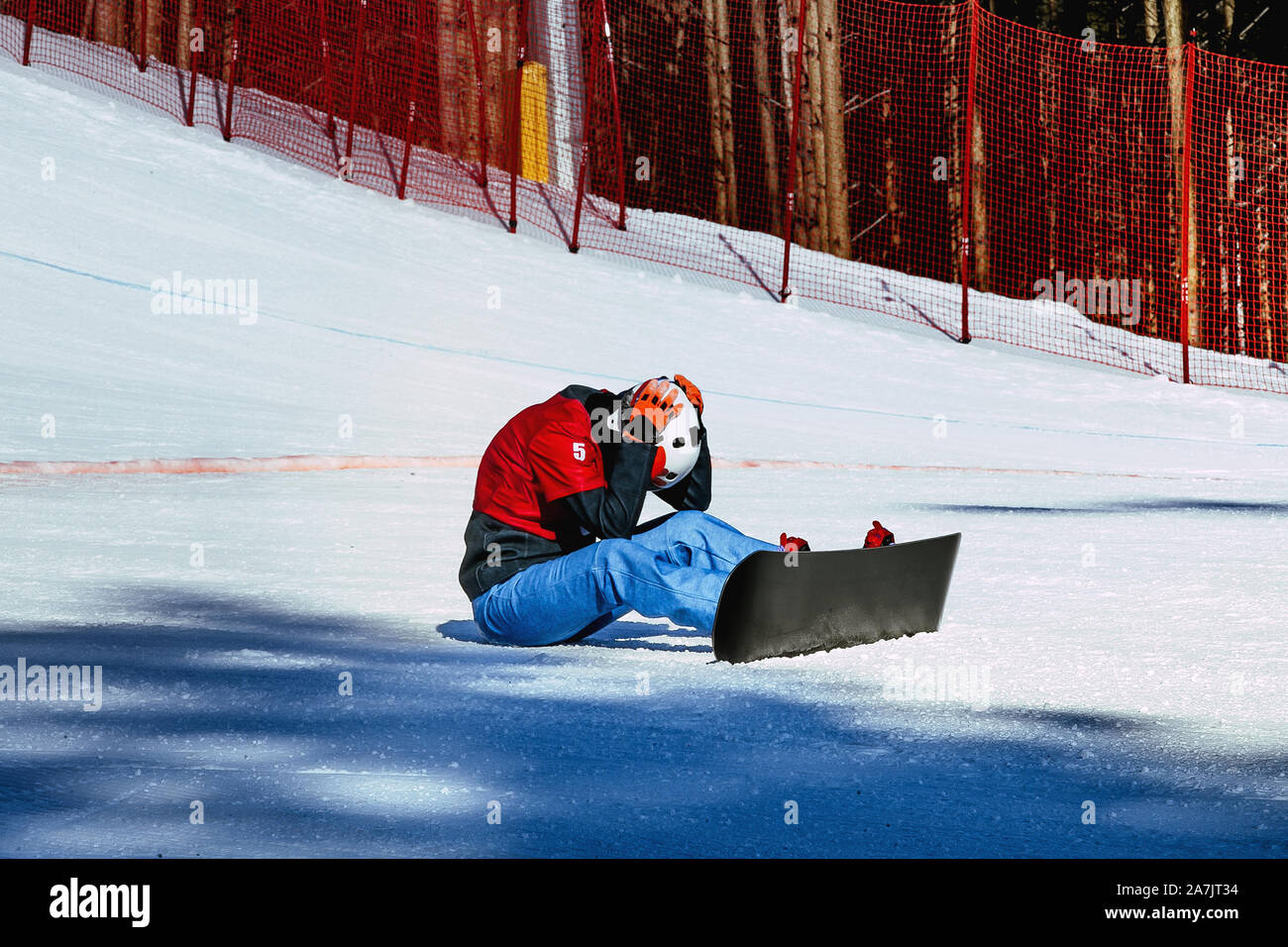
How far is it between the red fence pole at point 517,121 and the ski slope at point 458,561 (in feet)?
4.26

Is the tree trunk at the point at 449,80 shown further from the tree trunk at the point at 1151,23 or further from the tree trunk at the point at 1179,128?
the tree trunk at the point at 1151,23

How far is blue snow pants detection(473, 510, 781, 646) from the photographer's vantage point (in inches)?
188

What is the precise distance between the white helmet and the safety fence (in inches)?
547

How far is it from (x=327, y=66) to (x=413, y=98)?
111cm

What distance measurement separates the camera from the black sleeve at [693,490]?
508cm

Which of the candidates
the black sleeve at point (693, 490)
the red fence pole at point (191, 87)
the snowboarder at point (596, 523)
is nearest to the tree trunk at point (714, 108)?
the red fence pole at point (191, 87)

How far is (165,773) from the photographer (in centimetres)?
357

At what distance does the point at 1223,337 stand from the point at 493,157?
38.5ft

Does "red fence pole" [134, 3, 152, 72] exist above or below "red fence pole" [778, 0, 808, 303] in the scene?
above

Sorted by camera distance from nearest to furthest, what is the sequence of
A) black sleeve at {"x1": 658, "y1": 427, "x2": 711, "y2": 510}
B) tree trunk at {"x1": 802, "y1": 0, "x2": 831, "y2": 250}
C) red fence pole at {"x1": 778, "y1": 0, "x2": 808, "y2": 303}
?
black sleeve at {"x1": 658, "y1": 427, "x2": 711, "y2": 510}
red fence pole at {"x1": 778, "y1": 0, "x2": 808, "y2": 303}
tree trunk at {"x1": 802, "y1": 0, "x2": 831, "y2": 250}

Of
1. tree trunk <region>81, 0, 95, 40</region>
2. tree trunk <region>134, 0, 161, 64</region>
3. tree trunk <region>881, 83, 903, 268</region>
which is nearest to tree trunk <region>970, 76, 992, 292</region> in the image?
tree trunk <region>881, 83, 903, 268</region>

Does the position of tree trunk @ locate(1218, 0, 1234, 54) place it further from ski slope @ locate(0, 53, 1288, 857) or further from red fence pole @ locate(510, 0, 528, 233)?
red fence pole @ locate(510, 0, 528, 233)

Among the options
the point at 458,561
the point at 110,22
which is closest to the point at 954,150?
the point at 110,22

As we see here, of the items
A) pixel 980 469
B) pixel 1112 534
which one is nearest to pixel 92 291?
pixel 980 469
